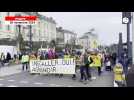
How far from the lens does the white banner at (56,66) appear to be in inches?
698

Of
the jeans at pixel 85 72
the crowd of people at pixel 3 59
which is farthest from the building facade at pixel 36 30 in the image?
the jeans at pixel 85 72

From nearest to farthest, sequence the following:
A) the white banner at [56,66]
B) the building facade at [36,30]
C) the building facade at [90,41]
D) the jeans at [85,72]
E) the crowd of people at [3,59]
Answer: the jeans at [85,72] → the white banner at [56,66] → the building facade at [90,41] → the crowd of people at [3,59] → the building facade at [36,30]

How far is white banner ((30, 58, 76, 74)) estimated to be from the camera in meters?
17.7

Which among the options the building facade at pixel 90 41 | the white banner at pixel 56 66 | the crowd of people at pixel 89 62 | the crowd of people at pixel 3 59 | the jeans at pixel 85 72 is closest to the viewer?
the crowd of people at pixel 89 62

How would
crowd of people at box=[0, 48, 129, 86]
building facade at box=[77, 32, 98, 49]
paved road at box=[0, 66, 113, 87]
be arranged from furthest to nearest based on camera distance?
building facade at box=[77, 32, 98, 49]
paved road at box=[0, 66, 113, 87]
crowd of people at box=[0, 48, 129, 86]

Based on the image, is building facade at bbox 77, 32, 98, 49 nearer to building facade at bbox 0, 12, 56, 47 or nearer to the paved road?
the paved road

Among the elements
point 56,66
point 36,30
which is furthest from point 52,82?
point 36,30

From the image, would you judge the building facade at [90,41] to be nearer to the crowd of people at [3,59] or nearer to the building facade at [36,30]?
the crowd of people at [3,59]

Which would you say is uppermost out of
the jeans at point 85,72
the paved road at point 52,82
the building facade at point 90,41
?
the building facade at point 90,41

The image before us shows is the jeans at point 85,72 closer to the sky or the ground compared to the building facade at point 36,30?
closer to the ground

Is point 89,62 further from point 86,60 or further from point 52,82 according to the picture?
point 52,82

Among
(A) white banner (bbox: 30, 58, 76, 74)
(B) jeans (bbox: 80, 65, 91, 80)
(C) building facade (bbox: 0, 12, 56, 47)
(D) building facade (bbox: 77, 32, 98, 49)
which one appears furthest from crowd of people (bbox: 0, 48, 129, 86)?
(C) building facade (bbox: 0, 12, 56, 47)
